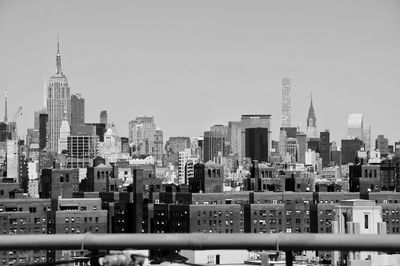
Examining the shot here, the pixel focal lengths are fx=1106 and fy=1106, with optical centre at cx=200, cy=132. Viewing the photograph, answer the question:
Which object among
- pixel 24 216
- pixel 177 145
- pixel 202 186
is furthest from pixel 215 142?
pixel 24 216

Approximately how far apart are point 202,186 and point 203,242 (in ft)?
224

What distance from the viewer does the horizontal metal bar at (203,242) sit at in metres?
4.74

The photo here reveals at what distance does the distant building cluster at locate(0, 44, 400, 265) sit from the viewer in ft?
184

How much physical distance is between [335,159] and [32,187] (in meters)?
50.2

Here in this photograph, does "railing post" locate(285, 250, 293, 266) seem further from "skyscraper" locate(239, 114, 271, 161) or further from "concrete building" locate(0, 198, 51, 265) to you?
"skyscraper" locate(239, 114, 271, 161)

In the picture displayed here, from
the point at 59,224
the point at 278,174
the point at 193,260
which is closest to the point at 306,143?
the point at 278,174

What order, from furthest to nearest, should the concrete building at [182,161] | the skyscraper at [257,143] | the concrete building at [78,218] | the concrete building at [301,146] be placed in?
the concrete building at [301,146] → the skyscraper at [257,143] → the concrete building at [182,161] → the concrete building at [78,218]

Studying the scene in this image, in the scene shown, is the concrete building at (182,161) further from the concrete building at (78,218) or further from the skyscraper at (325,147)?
the concrete building at (78,218)

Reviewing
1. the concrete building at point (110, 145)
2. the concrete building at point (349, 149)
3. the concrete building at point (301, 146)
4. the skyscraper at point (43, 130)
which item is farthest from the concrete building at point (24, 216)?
the concrete building at point (301, 146)

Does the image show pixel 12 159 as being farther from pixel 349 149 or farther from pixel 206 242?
pixel 206 242

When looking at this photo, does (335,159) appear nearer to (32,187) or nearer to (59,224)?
(32,187)

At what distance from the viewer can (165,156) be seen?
13088 centimetres

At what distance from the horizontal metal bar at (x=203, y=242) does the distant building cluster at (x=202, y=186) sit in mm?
196

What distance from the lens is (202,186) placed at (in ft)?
240
